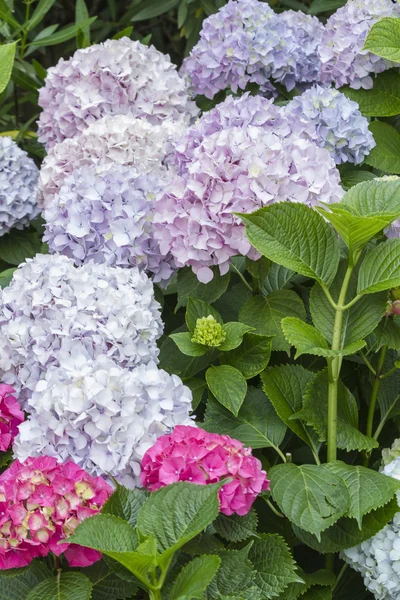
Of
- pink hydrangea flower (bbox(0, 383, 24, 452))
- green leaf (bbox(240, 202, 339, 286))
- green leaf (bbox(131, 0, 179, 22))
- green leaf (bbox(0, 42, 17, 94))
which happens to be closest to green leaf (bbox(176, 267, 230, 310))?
green leaf (bbox(240, 202, 339, 286))

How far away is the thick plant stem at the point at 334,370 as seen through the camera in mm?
1283

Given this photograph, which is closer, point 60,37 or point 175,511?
point 175,511

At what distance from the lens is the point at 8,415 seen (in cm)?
133

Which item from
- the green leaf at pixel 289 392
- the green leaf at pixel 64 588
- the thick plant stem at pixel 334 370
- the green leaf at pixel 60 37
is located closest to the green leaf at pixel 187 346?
the green leaf at pixel 289 392

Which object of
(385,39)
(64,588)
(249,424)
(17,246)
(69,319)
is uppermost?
(385,39)

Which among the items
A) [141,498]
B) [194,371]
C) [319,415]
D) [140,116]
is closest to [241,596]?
[141,498]

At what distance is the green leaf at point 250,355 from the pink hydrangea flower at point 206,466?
0.27 metres

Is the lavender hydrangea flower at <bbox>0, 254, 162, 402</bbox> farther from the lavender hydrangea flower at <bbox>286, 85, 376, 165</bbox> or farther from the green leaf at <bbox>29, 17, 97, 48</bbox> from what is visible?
the green leaf at <bbox>29, 17, 97, 48</bbox>

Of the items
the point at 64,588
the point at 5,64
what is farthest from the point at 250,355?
the point at 5,64

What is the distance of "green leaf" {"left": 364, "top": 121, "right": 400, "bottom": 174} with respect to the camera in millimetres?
1818

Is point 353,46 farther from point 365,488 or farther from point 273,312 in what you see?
point 365,488

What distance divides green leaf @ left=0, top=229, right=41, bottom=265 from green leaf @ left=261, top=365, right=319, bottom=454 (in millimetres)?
912

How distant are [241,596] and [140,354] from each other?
1.42 ft

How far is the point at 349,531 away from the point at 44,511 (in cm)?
46
